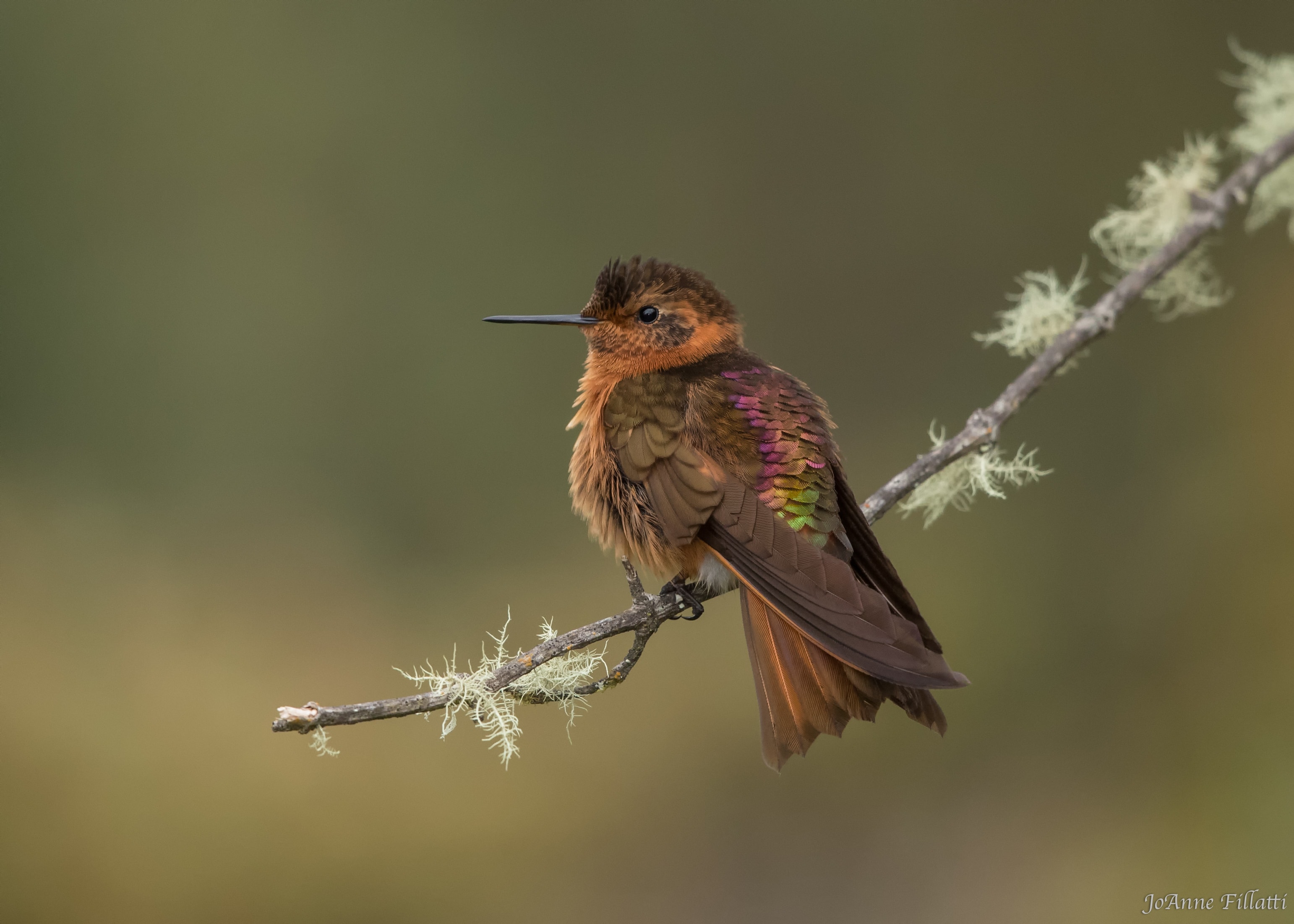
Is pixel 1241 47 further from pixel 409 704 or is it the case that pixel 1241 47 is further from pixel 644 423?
pixel 409 704

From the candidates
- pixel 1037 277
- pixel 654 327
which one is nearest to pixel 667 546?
pixel 654 327

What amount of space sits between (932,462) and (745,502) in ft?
1.69

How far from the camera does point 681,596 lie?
2062 mm

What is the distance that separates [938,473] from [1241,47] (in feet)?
9.34

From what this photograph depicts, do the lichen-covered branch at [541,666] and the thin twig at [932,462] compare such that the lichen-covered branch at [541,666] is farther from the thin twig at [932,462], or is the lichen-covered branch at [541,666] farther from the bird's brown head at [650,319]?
the bird's brown head at [650,319]

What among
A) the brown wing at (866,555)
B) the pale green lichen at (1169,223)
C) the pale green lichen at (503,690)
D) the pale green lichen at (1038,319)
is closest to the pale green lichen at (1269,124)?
the pale green lichen at (1169,223)

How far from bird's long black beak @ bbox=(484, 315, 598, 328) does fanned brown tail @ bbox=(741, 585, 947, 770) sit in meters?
0.95

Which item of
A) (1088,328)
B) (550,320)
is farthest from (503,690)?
(1088,328)

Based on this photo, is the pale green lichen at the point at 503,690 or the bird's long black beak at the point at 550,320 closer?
the pale green lichen at the point at 503,690

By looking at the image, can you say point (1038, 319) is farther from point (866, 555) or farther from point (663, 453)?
point (663, 453)

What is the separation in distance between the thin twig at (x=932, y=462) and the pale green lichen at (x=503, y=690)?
0.02 metres

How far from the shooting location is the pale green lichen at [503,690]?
5.21ft

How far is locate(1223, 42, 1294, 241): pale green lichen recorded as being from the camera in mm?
3004

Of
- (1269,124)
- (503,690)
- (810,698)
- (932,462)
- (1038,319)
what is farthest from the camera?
(1269,124)
